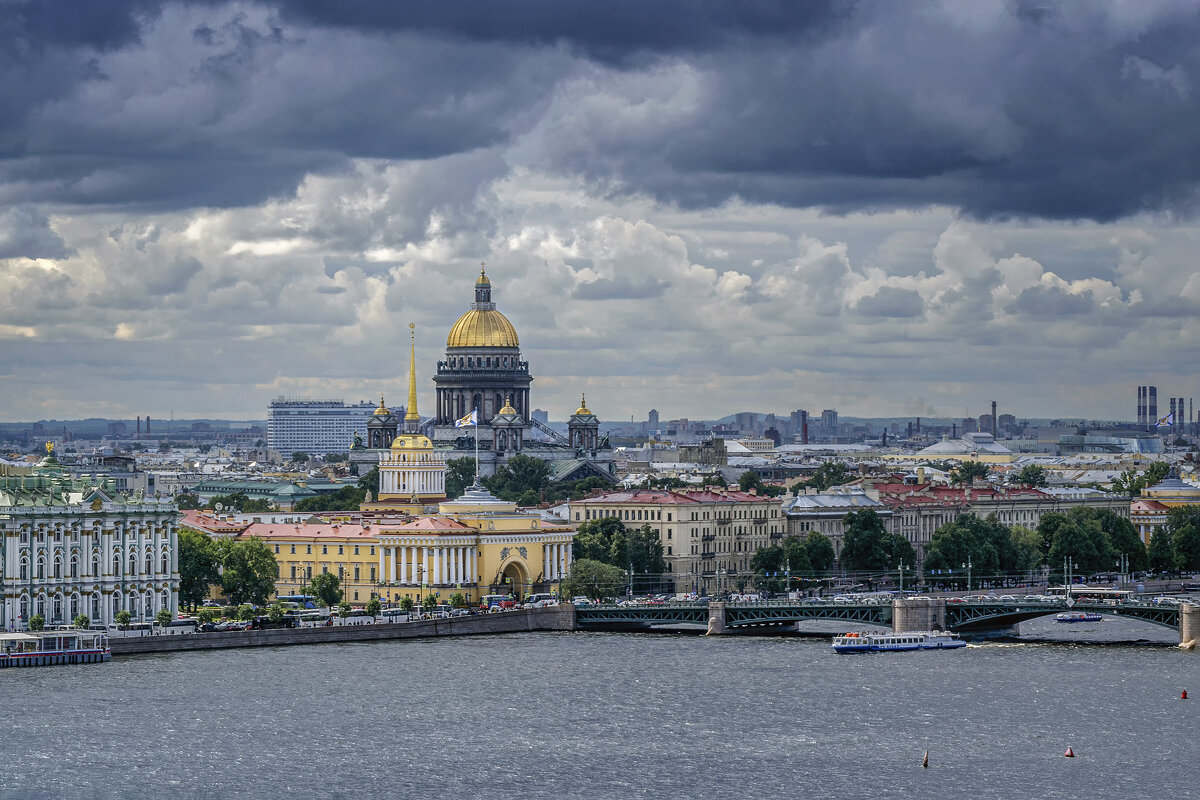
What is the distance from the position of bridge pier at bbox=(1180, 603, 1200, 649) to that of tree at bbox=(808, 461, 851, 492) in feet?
221

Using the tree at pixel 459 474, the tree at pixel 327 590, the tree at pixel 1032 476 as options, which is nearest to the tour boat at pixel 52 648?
the tree at pixel 327 590

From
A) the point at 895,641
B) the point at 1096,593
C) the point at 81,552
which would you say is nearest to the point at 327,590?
the point at 81,552

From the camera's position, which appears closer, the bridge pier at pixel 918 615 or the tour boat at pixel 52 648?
the tour boat at pixel 52 648

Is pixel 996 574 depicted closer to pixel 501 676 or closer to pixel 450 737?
pixel 501 676

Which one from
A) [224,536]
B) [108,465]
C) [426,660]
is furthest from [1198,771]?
[108,465]

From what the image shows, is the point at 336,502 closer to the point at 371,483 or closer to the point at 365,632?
the point at 371,483

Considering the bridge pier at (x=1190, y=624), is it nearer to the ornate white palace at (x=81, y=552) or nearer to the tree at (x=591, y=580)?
the tree at (x=591, y=580)

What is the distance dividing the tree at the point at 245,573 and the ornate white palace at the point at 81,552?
4.89m

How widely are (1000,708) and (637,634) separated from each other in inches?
818

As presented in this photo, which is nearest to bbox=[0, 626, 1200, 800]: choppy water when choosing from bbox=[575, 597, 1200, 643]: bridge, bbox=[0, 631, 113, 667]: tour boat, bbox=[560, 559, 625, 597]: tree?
bbox=[0, 631, 113, 667]: tour boat

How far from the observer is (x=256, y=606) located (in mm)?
82812

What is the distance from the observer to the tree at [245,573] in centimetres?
8288

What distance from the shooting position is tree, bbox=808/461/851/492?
5808 inches

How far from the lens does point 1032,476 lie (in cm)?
16438
